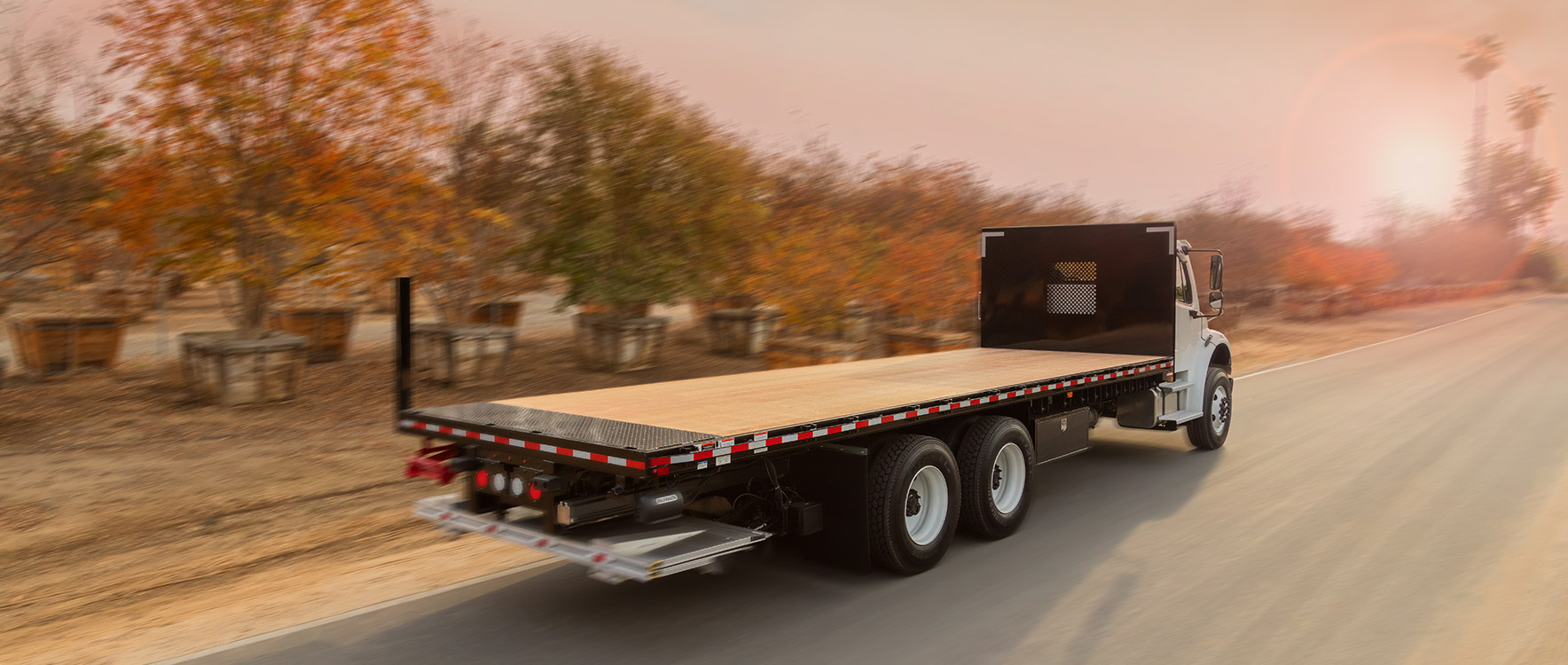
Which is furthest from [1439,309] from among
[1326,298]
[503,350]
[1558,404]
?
[503,350]

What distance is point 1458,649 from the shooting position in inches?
196

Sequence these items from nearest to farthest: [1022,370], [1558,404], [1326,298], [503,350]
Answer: [1022,370] < [1558,404] < [503,350] < [1326,298]

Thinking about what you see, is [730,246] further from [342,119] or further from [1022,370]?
[1022,370]

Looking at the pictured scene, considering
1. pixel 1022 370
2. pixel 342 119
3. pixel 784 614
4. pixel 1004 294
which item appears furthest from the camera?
pixel 342 119

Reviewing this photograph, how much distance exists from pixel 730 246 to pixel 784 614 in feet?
37.8

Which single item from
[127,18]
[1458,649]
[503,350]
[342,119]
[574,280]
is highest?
[127,18]

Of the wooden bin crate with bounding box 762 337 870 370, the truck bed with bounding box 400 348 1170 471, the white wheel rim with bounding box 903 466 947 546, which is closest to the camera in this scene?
the truck bed with bounding box 400 348 1170 471

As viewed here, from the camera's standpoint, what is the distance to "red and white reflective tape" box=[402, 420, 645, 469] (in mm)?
4828

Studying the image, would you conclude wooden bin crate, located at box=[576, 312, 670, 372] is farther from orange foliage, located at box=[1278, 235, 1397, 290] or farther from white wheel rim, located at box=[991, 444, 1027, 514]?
orange foliage, located at box=[1278, 235, 1397, 290]

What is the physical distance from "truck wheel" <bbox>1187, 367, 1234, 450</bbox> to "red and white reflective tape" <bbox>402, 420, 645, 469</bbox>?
7.38 metres

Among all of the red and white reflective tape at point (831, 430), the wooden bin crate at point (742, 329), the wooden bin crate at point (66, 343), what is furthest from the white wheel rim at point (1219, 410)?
the wooden bin crate at point (66, 343)

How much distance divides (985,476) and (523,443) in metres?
3.26

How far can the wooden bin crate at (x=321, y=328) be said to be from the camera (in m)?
16.0

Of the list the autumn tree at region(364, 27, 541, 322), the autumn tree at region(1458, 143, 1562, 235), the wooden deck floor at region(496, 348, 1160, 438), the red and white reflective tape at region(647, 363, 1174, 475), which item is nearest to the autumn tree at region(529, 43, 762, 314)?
the autumn tree at region(364, 27, 541, 322)
